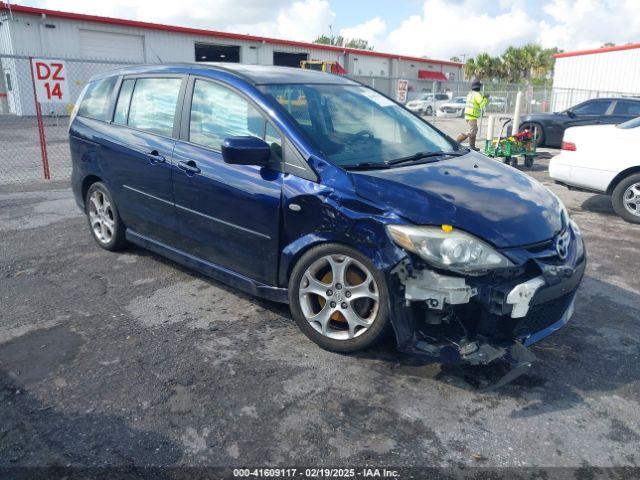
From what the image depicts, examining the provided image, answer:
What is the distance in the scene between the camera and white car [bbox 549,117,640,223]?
270 inches

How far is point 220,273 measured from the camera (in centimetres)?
389

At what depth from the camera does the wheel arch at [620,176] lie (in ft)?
22.6

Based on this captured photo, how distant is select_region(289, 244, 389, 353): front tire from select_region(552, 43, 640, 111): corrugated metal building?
2554cm

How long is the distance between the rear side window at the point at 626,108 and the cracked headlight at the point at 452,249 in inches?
511

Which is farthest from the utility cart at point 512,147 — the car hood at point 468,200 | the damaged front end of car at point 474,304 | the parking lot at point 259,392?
the damaged front end of car at point 474,304

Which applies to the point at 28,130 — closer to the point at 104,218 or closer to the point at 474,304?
the point at 104,218

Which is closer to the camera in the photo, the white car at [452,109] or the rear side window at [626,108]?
the rear side window at [626,108]

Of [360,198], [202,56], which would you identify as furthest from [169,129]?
[202,56]

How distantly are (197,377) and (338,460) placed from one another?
106 centimetres

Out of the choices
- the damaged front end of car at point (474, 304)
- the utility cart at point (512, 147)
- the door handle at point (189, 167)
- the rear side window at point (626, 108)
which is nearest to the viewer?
the damaged front end of car at point (474, 304)

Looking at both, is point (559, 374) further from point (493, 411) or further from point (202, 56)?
point (202, 56)

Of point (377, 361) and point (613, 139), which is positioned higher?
point (613, 139)

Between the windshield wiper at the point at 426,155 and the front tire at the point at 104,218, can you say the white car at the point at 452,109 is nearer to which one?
the windshield wiper at the point at 426,155

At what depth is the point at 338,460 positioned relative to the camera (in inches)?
96.0
